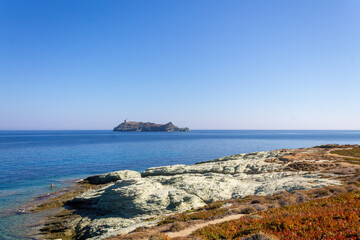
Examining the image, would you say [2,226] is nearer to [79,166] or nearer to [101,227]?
[101,227]

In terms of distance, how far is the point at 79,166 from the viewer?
62.8 metres

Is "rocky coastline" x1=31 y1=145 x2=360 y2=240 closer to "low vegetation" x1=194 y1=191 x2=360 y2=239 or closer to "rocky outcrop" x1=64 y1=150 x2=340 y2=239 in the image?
"rocky outcrop" x1=64 y1=150 x2=340 y2=239

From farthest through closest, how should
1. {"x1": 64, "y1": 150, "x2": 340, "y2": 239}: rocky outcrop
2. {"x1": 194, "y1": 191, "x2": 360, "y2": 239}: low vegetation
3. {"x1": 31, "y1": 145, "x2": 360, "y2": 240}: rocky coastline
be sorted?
{"x1": 64, "y1": 150, "x2": 340, "y2": 239}: rocky outcrop
{"x1": 31, "y1": 145, "x2": 360, "y2": 240}: rocky coastline
{"x1": 194, "y1": 191, "x2": 360, "y2": 239}: low vegetation

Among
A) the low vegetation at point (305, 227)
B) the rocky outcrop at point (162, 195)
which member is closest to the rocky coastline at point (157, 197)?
the rocky outcrop at point (162, 195)

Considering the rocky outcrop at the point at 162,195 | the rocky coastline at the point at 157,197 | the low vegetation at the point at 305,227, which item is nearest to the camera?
the low vegetation at the point at 305,227

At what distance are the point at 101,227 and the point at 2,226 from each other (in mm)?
12041

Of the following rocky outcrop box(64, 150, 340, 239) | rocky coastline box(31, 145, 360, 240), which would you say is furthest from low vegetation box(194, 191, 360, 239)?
rocky outcrop box(64, 150, 340, 239)

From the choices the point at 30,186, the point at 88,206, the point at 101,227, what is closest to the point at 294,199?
the point at 101,227

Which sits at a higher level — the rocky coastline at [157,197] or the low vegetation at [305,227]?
the low vegetation at [305,227]

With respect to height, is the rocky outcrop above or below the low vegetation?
below

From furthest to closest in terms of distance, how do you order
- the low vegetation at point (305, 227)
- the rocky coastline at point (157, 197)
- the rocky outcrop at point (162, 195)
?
the rocky outcrop at point (162, 195) < the rocky coastline at point (157, 197) < the low vegetation at point (305, 227)

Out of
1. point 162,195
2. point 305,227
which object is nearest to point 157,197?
point 162,195

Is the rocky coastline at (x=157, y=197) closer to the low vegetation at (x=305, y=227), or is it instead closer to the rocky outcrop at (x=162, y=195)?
the rocky outcrop at (x=162, y=195)

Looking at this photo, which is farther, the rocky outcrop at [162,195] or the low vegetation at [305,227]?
the rocky outcrop at [162,195]
